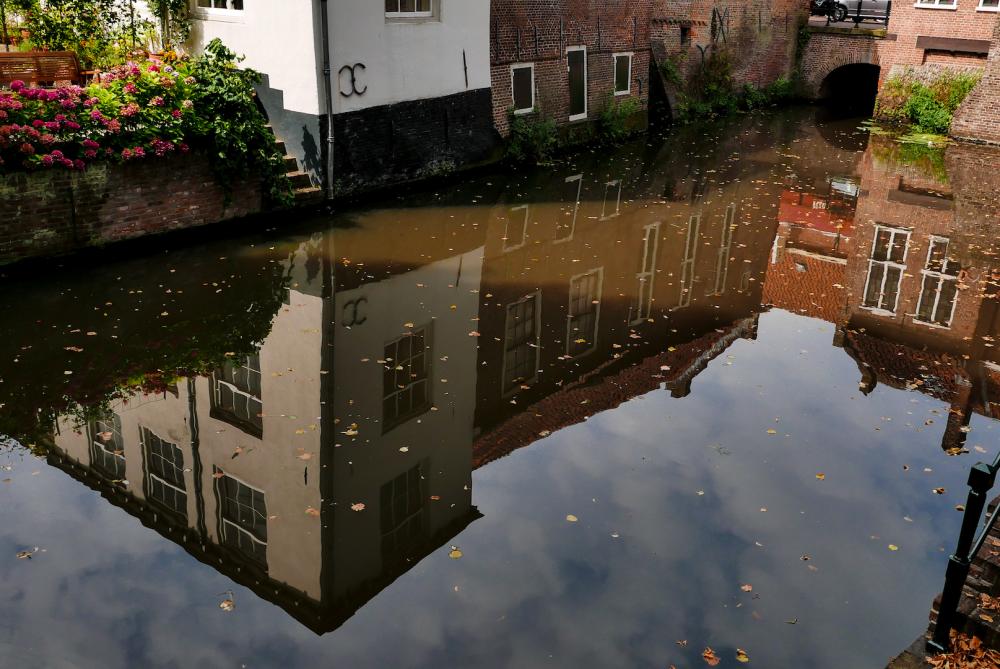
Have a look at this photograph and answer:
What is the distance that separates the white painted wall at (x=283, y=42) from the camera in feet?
42.8

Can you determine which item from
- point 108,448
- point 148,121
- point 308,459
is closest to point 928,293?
point 308,459

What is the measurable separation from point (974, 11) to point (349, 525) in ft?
80.9

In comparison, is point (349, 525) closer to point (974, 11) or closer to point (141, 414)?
point (141, 414)

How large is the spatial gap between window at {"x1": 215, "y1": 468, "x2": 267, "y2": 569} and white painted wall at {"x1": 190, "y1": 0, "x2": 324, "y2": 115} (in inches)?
326

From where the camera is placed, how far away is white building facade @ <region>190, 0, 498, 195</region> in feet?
43.7

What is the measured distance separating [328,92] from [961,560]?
11.4m

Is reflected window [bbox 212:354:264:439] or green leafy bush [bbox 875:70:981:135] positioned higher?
green leafy bush [bbox 875:70:981:135]

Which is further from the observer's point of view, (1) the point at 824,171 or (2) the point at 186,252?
(1) the point at 824,171

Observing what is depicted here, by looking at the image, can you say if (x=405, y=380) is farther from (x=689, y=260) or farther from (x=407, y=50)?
(x=407, y=50)

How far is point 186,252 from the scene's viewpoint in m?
11.6

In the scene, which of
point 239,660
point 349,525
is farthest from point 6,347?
point 239,660

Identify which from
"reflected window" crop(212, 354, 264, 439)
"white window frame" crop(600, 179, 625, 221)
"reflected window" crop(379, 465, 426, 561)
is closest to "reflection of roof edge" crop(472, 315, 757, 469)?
"reflected window" crop(379, 465, 426, 561)

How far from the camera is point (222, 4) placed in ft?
46.0

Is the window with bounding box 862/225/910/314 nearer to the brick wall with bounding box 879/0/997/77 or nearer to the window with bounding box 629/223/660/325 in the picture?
the window with bounding box 629/223/660/325
